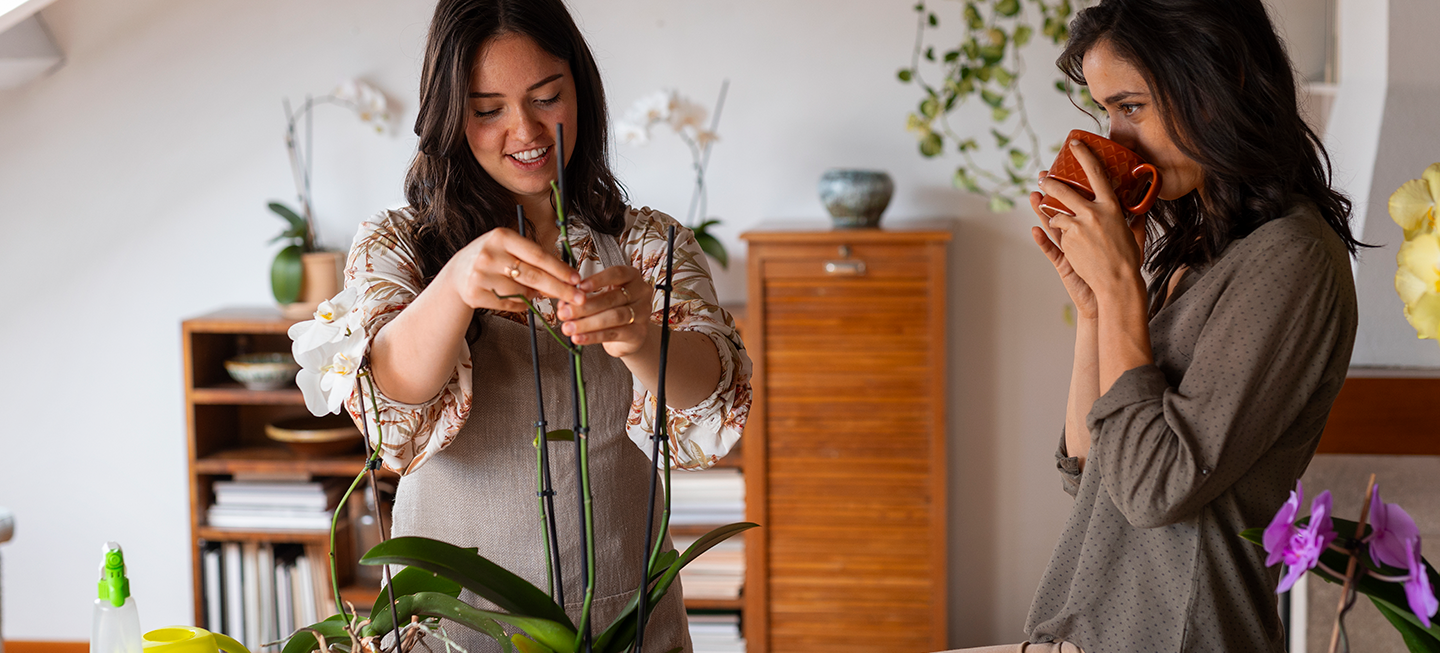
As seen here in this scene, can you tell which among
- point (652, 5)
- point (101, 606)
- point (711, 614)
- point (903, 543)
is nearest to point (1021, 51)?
point (652, 5)

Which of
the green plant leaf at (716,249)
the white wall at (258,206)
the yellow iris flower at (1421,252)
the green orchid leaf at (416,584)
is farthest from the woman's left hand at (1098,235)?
the white wall at (258,206)

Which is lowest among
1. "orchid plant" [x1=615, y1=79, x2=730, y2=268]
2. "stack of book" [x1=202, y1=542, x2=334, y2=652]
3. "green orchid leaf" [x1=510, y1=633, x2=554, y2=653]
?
"stack of book" [x1=202, y1=542, x2=334, y2=652]

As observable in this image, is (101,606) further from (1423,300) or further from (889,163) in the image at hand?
(889,163)

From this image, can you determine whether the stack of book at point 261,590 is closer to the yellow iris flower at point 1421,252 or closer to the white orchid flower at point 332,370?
the white orchid flower at point 332,370

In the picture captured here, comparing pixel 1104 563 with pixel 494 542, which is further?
pixel 494 542

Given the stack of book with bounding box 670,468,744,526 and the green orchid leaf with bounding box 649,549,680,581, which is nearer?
the green orchid leaf with bounding box 649,549,680,581

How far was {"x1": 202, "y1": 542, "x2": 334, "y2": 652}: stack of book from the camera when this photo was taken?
2875mm

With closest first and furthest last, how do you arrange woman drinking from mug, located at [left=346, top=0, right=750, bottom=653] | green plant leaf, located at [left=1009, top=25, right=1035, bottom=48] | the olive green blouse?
the olive green blouse, woman drinking from mug, located at [left=346, top=0, right=750, bottom=653], green plant leaf, located at [left=1009, top=25, right=1035, bottom=48]

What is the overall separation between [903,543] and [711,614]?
22.2 inches

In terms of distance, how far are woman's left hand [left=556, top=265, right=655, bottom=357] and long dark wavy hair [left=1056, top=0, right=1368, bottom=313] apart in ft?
1.82

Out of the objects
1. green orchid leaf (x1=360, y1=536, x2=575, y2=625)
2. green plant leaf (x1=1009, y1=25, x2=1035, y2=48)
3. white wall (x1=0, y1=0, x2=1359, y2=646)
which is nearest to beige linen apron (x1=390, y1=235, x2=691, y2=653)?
green orchid leaf (x1=360, y1=536, x2=575, y2=625)

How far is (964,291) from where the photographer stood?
9.61 ft

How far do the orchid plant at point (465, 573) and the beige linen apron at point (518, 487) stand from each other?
37 cm

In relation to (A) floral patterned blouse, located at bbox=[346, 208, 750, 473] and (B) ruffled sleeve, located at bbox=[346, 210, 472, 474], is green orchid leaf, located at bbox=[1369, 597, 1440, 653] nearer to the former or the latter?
(A) floral patterned blouse, located at bbox=[346, 208, 750, 473]
